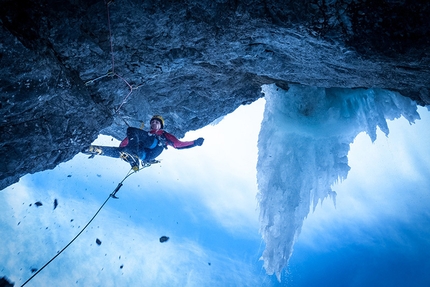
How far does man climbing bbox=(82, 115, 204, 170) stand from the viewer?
4959 mm

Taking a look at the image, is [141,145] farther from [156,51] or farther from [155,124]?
[156,51]

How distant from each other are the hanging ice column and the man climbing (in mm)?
3072

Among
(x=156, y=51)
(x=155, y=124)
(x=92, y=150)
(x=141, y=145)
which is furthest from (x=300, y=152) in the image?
(x=92, y=150)

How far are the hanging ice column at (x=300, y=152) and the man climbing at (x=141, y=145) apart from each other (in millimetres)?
3072

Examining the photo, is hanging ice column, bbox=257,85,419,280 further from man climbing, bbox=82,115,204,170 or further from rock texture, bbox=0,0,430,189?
man climbing, bbox=82,115,204,170

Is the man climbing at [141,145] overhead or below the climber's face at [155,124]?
below

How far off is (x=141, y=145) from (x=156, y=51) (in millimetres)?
2298

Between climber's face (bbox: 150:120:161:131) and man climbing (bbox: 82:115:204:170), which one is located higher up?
climber's face (bbox: 150:120:161:131)

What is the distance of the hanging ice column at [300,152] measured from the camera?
20.3 ft

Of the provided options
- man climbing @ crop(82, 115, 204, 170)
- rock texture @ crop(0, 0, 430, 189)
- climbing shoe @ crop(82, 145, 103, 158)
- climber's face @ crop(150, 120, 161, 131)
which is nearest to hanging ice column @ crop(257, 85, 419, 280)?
rock texture @ crop(0, 0, 430, 189)

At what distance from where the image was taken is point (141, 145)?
16.7 ft

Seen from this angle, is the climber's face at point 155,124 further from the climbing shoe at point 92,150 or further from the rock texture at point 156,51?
the climbing shoe at point 92,150

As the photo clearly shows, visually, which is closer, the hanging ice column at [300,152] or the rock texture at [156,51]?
the rock texture at [156,51]

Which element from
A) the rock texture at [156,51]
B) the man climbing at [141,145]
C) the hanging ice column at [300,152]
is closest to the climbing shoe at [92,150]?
the man climbing at [141,145]
